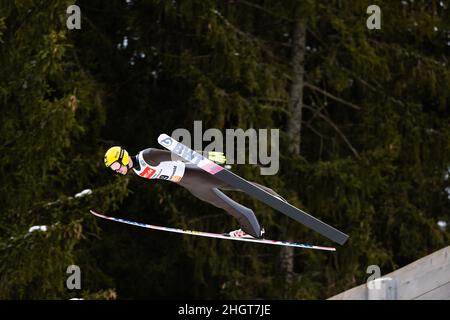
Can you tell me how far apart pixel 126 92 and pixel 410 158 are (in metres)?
4.05

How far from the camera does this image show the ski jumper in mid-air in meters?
7.40

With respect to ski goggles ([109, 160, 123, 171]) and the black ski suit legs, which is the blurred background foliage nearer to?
the black ski suit legs

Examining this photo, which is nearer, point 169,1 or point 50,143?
point 50,143

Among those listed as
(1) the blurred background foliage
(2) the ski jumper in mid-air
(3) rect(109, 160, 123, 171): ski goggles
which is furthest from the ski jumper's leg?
(1) the blurred background foliage

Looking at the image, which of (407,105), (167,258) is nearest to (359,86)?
(407,105)

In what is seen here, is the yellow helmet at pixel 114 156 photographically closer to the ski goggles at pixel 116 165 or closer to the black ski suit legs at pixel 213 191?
the ski goggles at pixel 116 165

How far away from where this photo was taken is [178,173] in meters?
7.62

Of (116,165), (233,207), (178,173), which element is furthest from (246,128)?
(116,165)

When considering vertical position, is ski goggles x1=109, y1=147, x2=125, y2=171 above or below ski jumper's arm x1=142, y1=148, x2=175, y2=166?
below

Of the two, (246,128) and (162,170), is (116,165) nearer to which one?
(162,170)

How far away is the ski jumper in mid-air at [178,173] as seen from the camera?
740 cm

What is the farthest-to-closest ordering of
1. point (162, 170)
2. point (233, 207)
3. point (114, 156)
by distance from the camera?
1. point (233, 207)
2. point (162, 170)
3. point (114, 156)

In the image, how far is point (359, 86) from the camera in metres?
14.9

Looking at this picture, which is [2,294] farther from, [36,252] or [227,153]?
[227,153]
